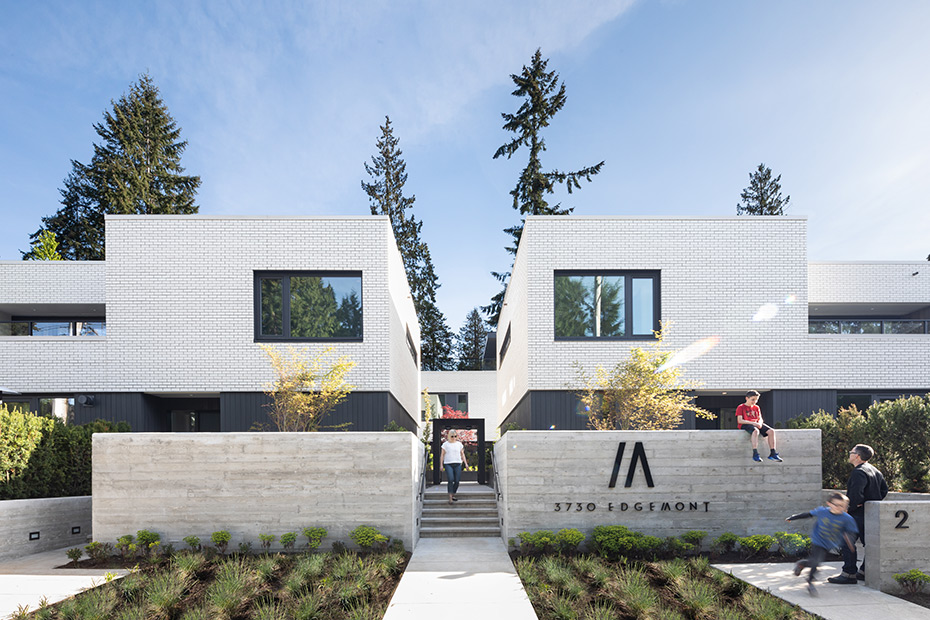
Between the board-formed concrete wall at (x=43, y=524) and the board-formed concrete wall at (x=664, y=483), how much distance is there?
8502 mm

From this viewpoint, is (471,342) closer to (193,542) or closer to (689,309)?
(689,309)

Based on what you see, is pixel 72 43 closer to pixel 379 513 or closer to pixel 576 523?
pixel 379 513

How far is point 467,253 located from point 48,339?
88.5ft

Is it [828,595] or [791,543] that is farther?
[791,543]

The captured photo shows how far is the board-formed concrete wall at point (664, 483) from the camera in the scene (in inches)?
398

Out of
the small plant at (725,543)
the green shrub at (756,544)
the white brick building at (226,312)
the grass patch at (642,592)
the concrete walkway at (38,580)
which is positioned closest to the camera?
the grass patch at (642,592)

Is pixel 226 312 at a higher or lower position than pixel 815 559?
higher

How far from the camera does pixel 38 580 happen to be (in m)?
8.32

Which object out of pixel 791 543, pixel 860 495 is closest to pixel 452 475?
pixel 791 543

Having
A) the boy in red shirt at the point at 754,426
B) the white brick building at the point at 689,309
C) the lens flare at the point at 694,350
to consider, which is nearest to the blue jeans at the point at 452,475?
the white brick building at the point at 689,309

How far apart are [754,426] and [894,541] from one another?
2.71 meters

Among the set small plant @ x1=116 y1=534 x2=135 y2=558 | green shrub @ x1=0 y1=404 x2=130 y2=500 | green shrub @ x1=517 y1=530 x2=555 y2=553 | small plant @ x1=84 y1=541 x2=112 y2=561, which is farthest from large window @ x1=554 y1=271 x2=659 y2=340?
green shrub @ x1=0 y1=404 x2=130 y2=500

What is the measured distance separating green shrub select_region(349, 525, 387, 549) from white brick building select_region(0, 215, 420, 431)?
374 cm

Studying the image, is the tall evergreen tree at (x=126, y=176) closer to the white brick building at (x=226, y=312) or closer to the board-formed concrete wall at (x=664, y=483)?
→ the white brick building at (x=226, y=312)
